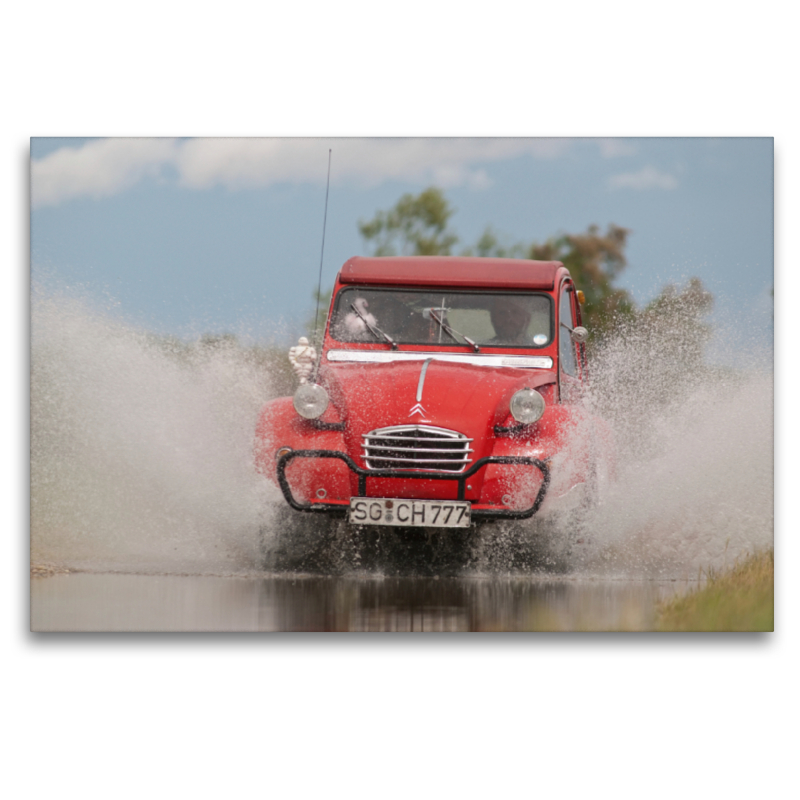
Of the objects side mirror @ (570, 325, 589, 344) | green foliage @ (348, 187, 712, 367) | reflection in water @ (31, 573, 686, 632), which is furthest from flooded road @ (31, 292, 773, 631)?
side mirror @ (570, 325, 589, 344)

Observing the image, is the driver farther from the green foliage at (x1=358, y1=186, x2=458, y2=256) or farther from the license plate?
the license plate

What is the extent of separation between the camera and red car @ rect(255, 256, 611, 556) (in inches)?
177

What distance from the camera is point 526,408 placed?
4594 millimetres

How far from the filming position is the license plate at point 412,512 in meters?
4.39

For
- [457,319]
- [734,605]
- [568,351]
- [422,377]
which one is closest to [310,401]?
[422,377]

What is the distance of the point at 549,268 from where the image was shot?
5133 mm

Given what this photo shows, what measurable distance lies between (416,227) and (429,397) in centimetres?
93

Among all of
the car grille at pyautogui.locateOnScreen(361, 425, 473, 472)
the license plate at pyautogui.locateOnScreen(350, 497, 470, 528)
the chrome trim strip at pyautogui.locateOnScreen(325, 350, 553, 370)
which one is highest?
the chrome trim strip at pyautogui.locateOnScreen(325, 350, 553, 370)

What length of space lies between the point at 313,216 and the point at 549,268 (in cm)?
111

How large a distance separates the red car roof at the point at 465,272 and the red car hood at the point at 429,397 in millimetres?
449

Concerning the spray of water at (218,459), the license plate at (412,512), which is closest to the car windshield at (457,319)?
the spray of water at (218,459)

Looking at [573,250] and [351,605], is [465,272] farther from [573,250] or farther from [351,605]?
[351,605]

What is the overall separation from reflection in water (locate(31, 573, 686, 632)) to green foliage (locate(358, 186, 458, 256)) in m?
1.51
